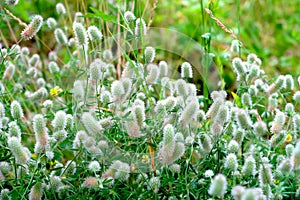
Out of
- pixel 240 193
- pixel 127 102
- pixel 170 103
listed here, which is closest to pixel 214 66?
pixel 127 102

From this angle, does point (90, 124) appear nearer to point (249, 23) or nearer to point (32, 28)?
point (32, 28)

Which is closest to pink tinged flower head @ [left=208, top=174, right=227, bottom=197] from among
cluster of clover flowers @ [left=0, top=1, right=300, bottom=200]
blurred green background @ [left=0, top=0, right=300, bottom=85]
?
cluster of clover flowers @ [left=0, top=1, right=300, bottom=200]

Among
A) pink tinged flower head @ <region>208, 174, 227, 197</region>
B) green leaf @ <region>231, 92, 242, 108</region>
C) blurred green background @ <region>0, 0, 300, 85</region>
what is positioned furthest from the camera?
blurred green background @ <region>0, 0, 300, 85</region>

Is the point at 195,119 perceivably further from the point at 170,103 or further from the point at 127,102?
the point at 127,102

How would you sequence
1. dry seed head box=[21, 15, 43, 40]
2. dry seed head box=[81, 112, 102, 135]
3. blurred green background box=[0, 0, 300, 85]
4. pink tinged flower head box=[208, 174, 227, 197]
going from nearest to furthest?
1. pink tinged flower head box=[208, 174, 227, 197]
2. dry seed head box=[81, 112, 102, 135]
3. dry seed head box=[21, 15, 43, 40]
4. blurred green background box=[0, 0, 300, 85]

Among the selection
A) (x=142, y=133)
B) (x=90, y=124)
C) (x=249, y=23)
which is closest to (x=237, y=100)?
(x=142, y=133)

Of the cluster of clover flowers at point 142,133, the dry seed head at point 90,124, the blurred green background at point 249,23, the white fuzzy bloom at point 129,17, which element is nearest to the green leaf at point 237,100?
the cluster of clover flowers at point 142,133

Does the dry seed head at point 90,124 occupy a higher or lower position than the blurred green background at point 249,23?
lower

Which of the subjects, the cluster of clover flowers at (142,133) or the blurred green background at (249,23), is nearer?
the cluster of clover flowers at (142,133)

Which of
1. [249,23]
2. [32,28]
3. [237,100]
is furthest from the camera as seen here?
[249,23]

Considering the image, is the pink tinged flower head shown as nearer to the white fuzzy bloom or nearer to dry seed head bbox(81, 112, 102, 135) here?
dry seed head bbox(81, 112, 102, 135)

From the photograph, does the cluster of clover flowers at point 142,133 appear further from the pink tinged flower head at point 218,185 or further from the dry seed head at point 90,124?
the pink tinged flower head at point 218,185

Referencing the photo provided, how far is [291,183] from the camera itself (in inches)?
53.5

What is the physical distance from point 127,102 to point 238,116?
0.36 meters
